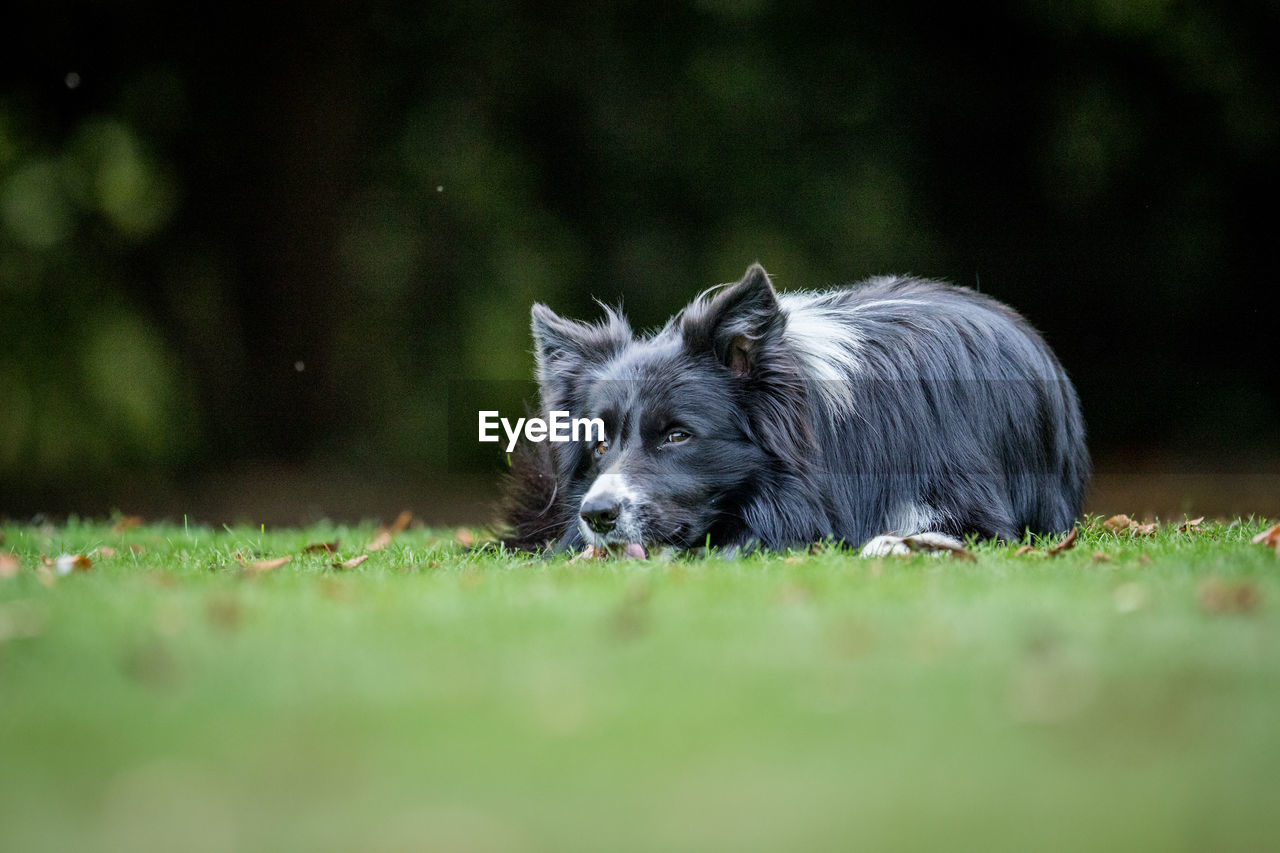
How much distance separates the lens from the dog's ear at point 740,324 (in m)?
5.65

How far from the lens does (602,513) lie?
→ 17.3 ft

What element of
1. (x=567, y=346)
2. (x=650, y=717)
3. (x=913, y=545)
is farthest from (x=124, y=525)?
(x=650, y=717)

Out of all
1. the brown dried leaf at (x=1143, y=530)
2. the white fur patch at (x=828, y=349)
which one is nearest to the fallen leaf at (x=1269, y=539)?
the brown dried leaf at (x=1143, y=530)

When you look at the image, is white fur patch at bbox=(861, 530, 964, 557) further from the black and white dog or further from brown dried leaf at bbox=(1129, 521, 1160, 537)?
brown dried leaf at bbox=(1129, 521, 1160, 537)

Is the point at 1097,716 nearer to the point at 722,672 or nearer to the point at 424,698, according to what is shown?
the point at 722,672

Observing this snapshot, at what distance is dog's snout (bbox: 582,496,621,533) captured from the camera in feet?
17.3

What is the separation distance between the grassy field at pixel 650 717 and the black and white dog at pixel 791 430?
153cm

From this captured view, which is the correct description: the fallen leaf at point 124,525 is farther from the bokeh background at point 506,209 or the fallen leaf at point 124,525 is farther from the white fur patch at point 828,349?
the white fur patch at point 828,349

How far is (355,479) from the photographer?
13859 millimetres

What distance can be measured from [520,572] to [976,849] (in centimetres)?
313

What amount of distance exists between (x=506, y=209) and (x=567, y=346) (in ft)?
26.7

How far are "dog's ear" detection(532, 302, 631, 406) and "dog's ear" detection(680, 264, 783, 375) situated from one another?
1.76 feet

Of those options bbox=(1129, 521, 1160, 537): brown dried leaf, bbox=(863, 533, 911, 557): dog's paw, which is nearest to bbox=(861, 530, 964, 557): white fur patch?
bbox=(863, 533, 911, 557): dog's paw

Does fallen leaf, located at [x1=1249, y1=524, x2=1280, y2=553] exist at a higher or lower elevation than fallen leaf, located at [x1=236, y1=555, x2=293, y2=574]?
higher
